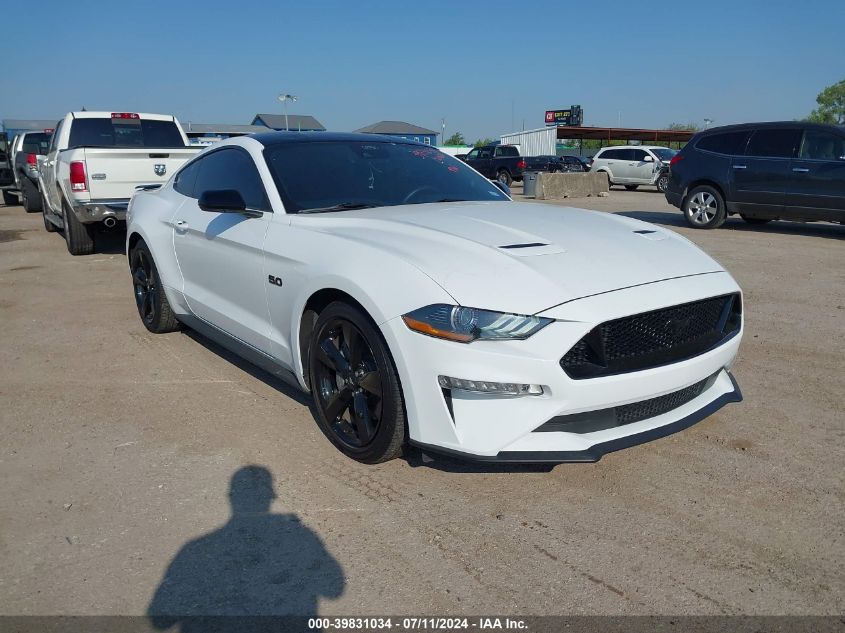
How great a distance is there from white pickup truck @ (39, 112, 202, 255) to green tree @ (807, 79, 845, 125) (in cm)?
8763

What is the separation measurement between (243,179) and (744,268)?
641 centimetres

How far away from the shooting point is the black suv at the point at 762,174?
10508mm

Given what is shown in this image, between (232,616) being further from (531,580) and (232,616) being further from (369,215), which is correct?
(369,215)

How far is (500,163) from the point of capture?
94.5ft

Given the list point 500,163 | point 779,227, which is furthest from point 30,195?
point 500,163

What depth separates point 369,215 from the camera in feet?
12.0

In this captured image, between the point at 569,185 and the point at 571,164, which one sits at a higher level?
the point at 571,164

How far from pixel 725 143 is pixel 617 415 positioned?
1044 centimetres

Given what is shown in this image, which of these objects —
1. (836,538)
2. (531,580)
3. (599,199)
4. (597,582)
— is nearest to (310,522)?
(531,580)

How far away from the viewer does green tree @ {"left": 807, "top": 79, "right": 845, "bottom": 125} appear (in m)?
79.3

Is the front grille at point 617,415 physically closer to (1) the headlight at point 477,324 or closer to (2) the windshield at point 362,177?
(1) the headlight at point 477,324

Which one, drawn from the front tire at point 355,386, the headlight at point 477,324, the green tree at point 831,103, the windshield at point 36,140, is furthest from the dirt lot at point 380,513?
the green tree at point 831,103

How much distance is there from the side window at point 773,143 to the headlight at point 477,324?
10.1 metres

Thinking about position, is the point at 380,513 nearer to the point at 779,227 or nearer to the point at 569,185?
the point at 779,227
